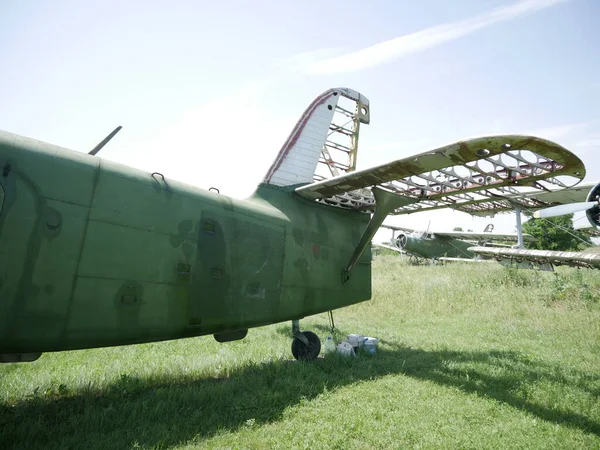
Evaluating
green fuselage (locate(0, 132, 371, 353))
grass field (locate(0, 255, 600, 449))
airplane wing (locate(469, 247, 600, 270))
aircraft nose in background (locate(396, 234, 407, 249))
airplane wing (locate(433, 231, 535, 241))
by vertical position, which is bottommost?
grass field (locate(0, 255, 600, 449))

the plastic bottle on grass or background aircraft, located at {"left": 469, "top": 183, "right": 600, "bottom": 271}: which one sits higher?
background aircraft, located at {"left": 469, "top": 183, "right": 600, "bottom": 271}

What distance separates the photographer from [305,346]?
7016mm

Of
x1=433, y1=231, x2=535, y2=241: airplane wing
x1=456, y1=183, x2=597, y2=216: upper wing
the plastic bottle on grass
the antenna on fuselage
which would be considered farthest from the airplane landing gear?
x1=433, y1=231, x2=535, y2=241: airplane wing

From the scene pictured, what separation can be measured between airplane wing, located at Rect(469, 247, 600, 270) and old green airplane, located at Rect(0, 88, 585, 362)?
16.0 ft

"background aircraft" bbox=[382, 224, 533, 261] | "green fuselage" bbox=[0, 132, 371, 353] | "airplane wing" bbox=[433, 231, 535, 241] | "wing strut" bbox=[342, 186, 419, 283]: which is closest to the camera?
"green fuselage" bbox=[0, 132, 371, 353]

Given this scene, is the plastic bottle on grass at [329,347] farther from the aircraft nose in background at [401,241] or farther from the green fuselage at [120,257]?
the aircraft nose in background at [401,241]

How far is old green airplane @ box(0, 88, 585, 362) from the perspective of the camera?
344 centimetres

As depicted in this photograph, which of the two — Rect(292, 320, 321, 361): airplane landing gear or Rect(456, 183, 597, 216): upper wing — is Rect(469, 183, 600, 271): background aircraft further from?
Rect(292, 320, 321, 361): airplane landing gear

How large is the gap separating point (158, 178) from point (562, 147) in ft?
18.8

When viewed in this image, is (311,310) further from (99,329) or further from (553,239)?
(553,239)

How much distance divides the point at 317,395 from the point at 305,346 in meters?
2.01

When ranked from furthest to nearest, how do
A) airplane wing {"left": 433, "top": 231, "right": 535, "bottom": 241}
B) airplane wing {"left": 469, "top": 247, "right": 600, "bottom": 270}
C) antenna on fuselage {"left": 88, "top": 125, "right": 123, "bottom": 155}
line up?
airplane wing {"left": 433, "top": 231, "right": 535, "bottom": 241} → airplane wing {"left": 469, "top": 247, "right": 600, "bottom": 270} → antenna on fuselage {"left": 88, "top": 125, "right": 123, "bottom": 155}

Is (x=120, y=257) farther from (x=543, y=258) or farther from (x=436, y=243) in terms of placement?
(x=436, y=243)

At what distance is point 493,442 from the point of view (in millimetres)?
3736
